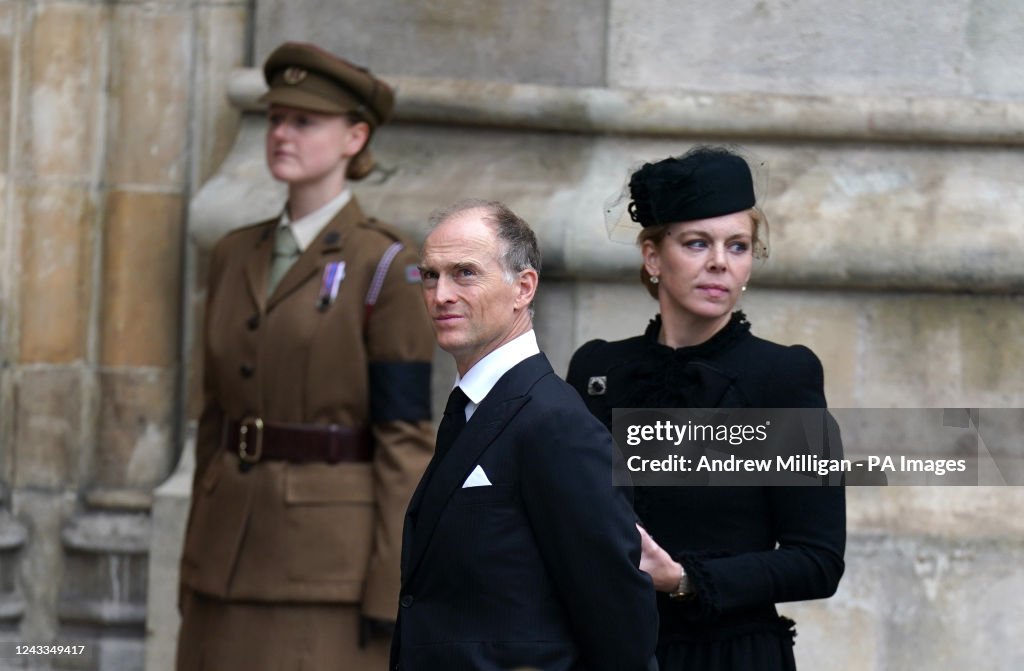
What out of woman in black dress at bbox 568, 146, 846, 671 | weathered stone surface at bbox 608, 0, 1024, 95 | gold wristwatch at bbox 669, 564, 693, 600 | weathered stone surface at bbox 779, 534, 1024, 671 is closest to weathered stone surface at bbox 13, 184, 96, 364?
weathered stone surface at bbox 608, 0, 1024, 95

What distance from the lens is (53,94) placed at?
5340mm

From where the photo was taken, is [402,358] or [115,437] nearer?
[402,358]

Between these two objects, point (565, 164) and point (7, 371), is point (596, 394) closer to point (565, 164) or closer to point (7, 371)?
point (565, 164)

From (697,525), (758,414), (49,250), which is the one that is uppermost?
(49,250)

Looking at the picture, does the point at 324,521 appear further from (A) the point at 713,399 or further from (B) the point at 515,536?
(B) the point at 515,536

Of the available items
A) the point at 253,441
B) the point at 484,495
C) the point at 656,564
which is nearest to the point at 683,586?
the point at 656,564

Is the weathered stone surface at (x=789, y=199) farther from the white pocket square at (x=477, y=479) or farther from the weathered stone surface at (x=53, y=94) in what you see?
the white pocket square at (x=477, y=479)

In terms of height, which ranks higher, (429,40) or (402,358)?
(429,40)

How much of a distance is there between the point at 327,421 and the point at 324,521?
24 cm

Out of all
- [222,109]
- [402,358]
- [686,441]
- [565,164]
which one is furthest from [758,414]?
[222,109]

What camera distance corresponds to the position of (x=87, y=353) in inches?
211

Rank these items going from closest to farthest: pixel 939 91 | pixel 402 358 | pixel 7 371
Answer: pixel 402 358 → pixel 939 91 → pixel 7 371

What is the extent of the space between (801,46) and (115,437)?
238 centimetres

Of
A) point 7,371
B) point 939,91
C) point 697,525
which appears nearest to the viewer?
point 697,525
